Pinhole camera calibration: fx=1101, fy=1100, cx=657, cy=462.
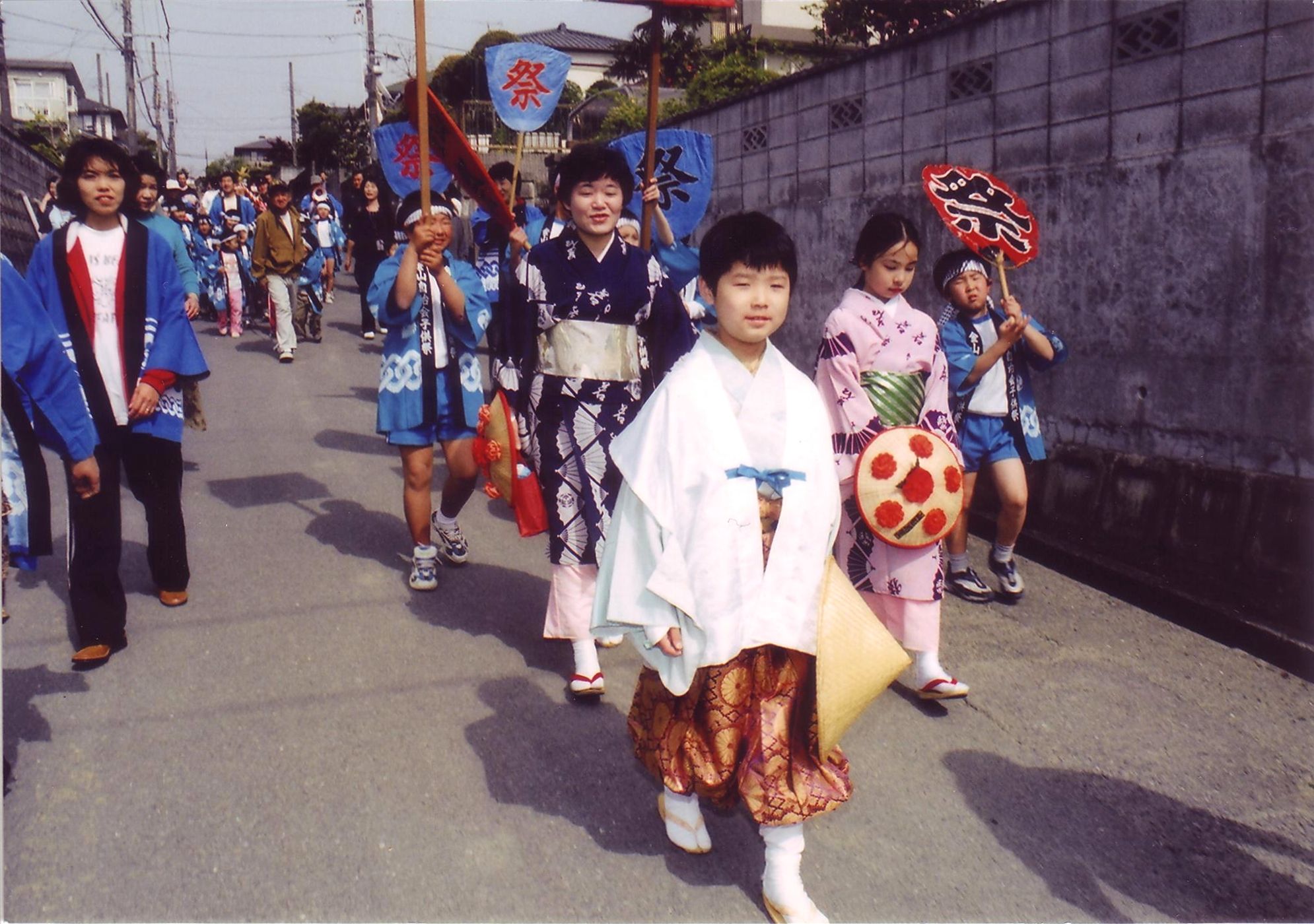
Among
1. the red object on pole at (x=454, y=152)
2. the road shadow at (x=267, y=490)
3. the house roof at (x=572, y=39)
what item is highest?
the house roof at (x=572, y=39)

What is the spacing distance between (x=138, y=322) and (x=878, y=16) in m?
20.6

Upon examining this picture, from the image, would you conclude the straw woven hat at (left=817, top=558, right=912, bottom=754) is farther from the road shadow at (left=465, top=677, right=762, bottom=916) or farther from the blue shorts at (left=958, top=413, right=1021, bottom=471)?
the blue shorts at (left=958, top=413, right=1021, bottom=471)

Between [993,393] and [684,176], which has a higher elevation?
[684,176]

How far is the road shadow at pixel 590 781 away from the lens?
10.3 ft

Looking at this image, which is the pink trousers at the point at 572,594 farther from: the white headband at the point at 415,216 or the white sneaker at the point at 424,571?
the white headband at the point at 415,216

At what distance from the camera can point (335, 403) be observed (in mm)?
10344

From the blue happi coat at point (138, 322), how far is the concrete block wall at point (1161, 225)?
456cm

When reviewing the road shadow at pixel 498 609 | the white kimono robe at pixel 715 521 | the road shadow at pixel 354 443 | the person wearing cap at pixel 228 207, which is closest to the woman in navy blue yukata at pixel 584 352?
the road shadow at pixel 498 609

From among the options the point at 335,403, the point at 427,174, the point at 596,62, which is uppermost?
the point at 596,62

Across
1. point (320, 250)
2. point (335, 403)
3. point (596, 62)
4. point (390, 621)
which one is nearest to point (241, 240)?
point (320, 250)

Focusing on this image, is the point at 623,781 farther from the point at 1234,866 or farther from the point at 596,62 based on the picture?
the point at 596,62

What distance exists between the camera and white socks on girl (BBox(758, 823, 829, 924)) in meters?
2.78

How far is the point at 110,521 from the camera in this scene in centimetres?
450

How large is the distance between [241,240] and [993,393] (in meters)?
12.3
